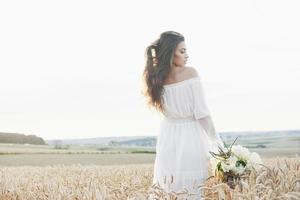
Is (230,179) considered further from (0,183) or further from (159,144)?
(0,183)

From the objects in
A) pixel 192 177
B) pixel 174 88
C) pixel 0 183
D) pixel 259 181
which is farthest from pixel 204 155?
pixel 0 183

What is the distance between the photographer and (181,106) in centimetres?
639

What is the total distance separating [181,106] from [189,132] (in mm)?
269

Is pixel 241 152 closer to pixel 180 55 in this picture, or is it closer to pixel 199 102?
pixel 199 102

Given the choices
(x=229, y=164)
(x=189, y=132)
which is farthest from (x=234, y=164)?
(x=189, y=132)

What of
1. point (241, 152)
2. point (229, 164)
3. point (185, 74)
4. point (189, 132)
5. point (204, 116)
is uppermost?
point (185, 74)

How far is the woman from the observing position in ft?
20.7

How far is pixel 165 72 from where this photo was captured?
6.34 m

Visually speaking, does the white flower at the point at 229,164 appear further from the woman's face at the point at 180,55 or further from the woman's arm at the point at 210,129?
the woman's face at the point at 180,55

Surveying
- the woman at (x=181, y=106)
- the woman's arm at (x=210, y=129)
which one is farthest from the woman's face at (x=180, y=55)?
the woman's arm at (x=210, y=129)

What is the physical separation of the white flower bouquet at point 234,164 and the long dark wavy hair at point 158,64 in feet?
3.08

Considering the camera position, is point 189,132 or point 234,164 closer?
point 234,164

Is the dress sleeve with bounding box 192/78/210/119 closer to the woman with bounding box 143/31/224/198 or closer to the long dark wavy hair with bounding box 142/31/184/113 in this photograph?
the woman with bounding box 143/31/224/198

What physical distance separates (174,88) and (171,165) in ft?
2.60
